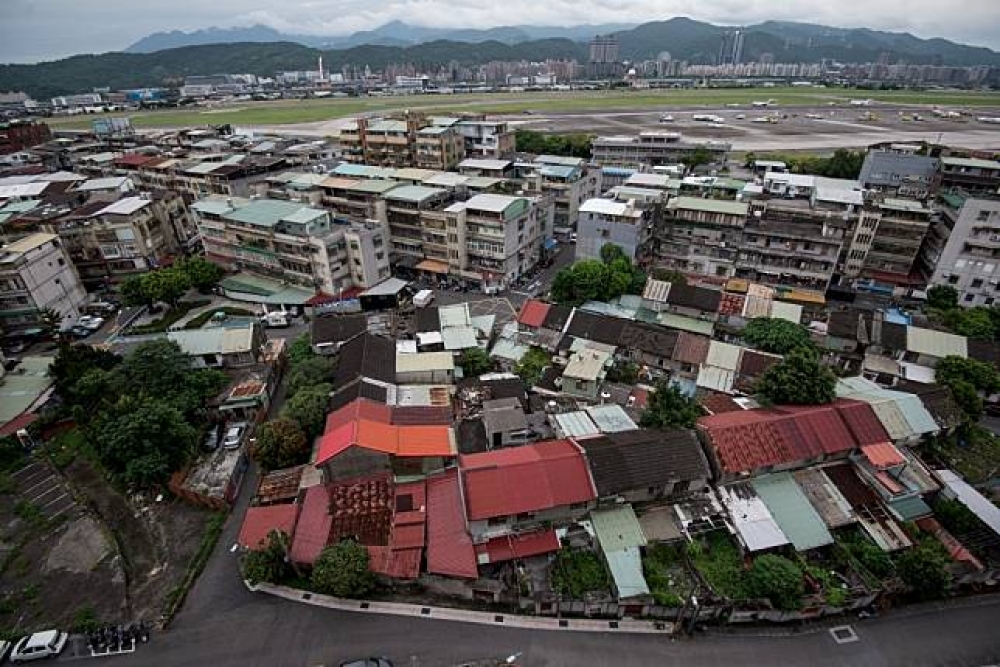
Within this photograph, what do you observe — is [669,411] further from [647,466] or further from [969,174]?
[969,174]

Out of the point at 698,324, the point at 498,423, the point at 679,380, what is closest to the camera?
the point at 498,423

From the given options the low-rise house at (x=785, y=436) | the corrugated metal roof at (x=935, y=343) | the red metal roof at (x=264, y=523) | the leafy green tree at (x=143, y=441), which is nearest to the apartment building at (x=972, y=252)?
the corrugated metal roof at (x=935, y=343)

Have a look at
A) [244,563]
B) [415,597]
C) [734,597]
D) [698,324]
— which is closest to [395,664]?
[415,597]

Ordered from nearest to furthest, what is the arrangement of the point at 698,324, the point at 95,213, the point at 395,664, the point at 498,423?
the point at 395,664 → the point at 498,423 → the point at 698,324 → the point at 95,213

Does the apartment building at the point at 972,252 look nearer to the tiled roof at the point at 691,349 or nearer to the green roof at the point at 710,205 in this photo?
the green roof at the point at 710,205

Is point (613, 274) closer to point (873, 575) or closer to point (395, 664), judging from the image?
point (873, 575)

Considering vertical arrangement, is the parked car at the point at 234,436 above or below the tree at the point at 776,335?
below

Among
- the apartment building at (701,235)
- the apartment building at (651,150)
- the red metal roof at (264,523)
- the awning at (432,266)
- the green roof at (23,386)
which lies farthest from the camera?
the apartment building at (651,150)
